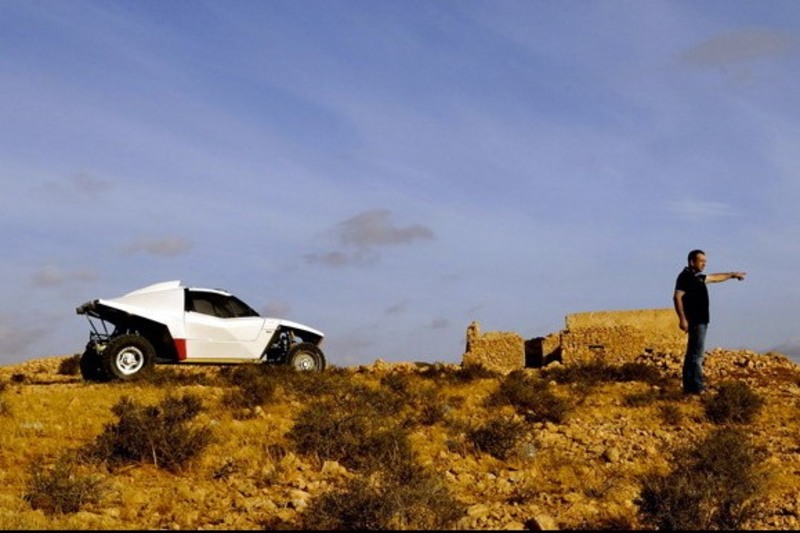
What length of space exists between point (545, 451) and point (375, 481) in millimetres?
2767

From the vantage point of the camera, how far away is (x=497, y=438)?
9625mm

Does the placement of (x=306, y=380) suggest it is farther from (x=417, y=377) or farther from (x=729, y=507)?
(x=729, y=507)

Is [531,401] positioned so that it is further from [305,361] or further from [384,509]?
[384,509]

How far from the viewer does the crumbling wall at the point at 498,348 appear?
3030cm

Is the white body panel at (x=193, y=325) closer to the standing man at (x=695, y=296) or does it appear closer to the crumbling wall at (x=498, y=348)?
the standing man at (x=695, y=296)

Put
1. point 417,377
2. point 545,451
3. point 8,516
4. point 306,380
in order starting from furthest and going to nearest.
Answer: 1. point 417,377
2. point 306,380
3. point 545,451
4. point 8,516

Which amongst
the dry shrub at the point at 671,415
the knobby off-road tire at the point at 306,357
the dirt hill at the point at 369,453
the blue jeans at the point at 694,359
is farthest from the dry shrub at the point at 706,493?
the knobby off-road tire at the point at 306,357

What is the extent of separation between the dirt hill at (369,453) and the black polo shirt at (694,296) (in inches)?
49.3

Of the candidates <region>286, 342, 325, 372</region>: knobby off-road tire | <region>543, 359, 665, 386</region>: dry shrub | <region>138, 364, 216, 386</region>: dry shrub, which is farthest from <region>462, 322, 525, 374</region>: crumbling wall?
<region>138, 364, 216, 386</region>: dry shrub

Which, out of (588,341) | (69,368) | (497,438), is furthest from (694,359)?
(69,368)

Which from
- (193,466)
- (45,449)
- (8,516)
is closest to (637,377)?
(193,466)

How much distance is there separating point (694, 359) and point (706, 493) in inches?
232

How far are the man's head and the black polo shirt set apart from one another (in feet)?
0.25

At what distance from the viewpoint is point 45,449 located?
9.22 m
